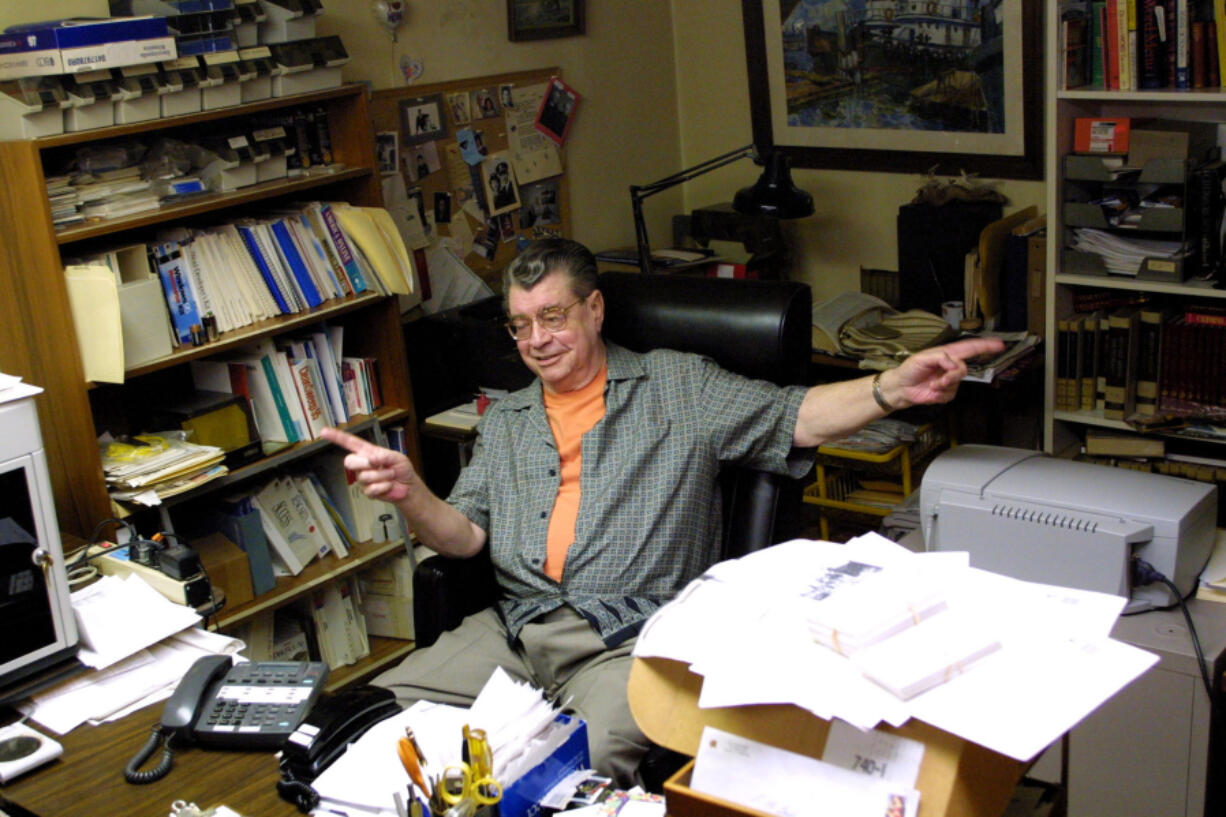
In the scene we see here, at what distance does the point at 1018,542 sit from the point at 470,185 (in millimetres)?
2062

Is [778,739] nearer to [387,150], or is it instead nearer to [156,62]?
[156,62]

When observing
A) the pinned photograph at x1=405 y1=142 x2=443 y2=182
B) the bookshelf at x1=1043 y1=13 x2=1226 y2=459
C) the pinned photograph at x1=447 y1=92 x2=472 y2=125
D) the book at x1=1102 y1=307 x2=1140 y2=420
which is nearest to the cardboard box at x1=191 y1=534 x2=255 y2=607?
the pinned photograph at x1=405 y1=142 x2=443 y2=182

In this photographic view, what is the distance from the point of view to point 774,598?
1203 millimetres

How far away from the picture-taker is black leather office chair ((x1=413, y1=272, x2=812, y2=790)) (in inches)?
90.3

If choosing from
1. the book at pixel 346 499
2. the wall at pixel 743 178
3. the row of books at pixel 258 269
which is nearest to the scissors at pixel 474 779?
the row of books at pixel 258 269

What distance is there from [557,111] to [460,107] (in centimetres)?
42

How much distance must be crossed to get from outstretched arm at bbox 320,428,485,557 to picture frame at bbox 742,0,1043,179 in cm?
210

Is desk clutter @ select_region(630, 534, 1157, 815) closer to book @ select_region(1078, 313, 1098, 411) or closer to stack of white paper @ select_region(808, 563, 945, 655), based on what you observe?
stack of white paper @ select_region(808, 563, 945, 655)

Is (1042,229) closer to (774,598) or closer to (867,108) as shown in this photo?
(867,108)

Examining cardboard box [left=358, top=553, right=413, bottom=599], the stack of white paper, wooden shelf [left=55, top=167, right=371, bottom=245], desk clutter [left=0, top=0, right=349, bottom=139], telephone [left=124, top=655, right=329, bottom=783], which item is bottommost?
cardboard box [left=358, top=553, right=413, bottom=599]

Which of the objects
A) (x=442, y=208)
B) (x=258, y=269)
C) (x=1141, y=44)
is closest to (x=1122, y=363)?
(x=1141, y=44)

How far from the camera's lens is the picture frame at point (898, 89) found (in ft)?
11.2

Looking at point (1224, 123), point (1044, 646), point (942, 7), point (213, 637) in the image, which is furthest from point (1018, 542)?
point (942, 7)

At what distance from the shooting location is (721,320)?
94.0 inches
